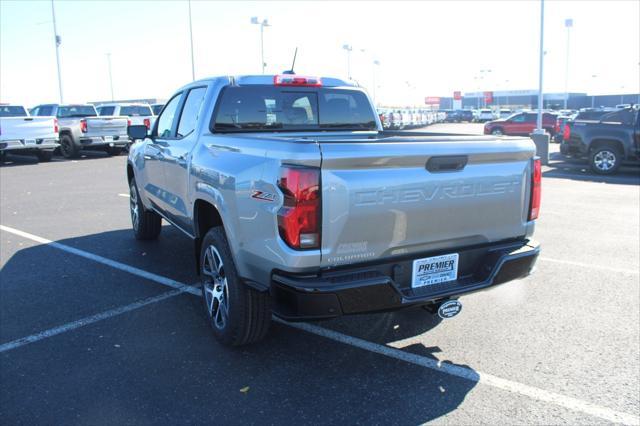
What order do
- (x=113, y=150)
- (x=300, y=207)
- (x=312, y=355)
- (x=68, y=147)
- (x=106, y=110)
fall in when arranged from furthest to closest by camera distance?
(x=106, y=110) → (x=113, y=150) → (x=68, y=147) → (x=312, y=355) → (x=300, y=207)

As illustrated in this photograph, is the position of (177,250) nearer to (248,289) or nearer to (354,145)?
(248,289)

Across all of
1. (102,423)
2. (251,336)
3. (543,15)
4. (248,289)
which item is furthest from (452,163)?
(543,15)

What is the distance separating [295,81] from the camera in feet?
16.8

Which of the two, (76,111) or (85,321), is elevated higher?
(76,111)

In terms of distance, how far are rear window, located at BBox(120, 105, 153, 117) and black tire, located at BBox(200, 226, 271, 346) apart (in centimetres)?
2074

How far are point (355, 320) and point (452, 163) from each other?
5.85 ft

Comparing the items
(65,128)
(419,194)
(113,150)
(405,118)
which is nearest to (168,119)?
(419,194)

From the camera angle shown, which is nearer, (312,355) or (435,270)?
(435,270)

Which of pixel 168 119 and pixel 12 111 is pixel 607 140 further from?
pixel 12 111

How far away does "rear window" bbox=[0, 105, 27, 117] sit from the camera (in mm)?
19094

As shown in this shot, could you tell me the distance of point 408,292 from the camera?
3.46m

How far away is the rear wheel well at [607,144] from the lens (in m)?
14.6

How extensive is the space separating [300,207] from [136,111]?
73.3 feet

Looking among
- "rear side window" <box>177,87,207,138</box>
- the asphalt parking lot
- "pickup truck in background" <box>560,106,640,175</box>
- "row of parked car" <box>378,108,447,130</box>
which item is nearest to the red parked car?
"row of parked car" <box>378,108,447,130</box>
